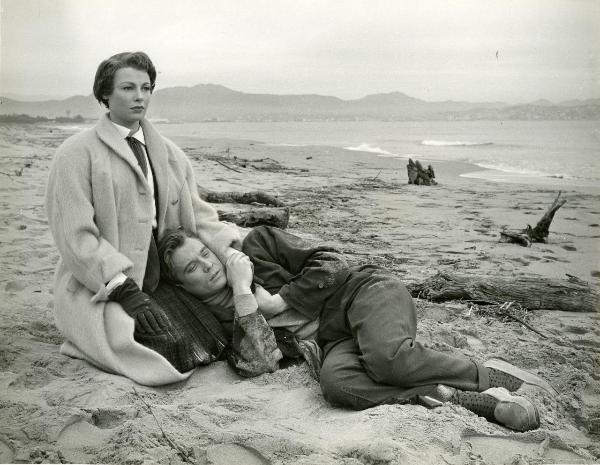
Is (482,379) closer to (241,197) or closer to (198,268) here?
(198,268)

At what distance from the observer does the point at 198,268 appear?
2.09m

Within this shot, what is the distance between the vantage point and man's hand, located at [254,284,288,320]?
212 cm

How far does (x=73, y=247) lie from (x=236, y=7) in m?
1.13

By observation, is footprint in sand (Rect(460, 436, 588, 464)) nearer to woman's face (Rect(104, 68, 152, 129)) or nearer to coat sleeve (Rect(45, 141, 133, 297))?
coat sleeve (Rect(45, 141, 133, 297))

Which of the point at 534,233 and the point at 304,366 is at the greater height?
the point at 534,233

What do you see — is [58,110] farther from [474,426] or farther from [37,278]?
[474,426]

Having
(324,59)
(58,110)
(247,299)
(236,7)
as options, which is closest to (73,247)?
(247,299)

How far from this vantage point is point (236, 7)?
2.33 m

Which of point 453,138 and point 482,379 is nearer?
point 482,379

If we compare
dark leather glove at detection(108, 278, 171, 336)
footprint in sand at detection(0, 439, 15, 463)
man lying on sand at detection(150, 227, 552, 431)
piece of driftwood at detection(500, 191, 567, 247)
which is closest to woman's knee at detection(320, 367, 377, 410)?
man lying on sand at detection(150, 227, 552, 431)

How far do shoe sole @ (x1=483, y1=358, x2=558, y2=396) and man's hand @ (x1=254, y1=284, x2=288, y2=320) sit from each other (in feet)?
2.61

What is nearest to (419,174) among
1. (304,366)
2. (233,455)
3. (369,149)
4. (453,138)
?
(453,138)

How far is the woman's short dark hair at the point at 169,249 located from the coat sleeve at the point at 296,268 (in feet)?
0.80

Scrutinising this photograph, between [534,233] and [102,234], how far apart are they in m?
2.52
